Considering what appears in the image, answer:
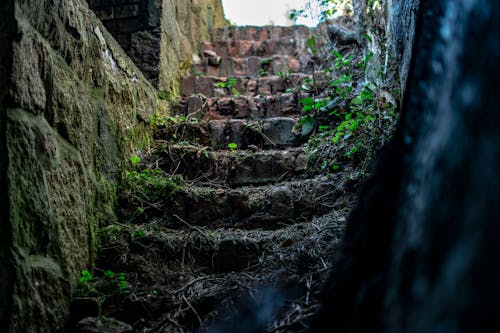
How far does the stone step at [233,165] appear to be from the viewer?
2.71 meters

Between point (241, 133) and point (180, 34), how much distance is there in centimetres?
139

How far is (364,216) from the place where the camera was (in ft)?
2.90

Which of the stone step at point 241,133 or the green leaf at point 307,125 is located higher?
the green leaf at point 307,125

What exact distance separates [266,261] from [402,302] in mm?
1260

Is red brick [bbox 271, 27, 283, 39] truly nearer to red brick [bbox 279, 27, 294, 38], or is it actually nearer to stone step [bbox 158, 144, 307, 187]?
red brick [bbox 279, 27, 294, 38]

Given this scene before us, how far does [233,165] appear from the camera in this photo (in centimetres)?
275

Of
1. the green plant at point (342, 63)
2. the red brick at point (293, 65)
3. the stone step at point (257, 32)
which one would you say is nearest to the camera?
the green plant at point (342, 63)

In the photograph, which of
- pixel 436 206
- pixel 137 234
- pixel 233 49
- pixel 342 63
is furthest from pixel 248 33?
pixel 436 206

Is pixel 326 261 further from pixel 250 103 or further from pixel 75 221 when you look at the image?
pixel 250 103

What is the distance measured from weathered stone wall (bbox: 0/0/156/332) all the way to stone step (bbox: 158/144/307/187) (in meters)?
0.55

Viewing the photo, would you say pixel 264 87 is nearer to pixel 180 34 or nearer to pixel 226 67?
pixel 226 67

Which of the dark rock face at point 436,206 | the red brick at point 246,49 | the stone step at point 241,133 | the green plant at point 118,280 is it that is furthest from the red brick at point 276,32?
the dark rock face at point 436,206

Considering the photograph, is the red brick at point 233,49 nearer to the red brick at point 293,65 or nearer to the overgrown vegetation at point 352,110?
the red brick at point 293,65

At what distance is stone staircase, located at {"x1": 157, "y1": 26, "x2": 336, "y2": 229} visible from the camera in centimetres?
236
